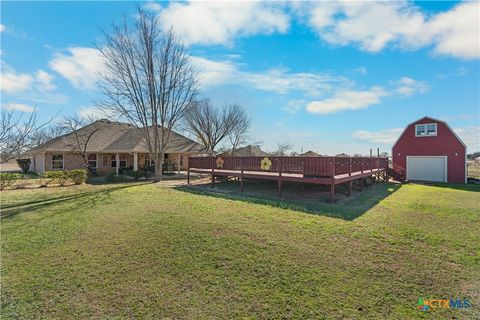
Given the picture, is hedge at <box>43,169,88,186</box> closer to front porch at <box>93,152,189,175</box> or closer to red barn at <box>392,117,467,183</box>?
front porch at <box>93,152,189,175</box>

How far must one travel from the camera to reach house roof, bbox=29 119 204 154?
64.6 ft

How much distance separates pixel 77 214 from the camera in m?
7.45

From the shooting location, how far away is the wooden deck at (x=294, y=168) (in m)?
8.94

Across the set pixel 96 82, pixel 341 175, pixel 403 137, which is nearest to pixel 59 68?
pixel 96 82

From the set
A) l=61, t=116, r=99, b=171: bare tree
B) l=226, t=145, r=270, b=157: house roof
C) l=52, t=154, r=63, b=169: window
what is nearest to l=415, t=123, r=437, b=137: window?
l=226, t=145, r=270, b=157: house roof

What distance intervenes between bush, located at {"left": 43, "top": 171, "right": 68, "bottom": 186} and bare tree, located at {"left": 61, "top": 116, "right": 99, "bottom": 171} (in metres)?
5.55

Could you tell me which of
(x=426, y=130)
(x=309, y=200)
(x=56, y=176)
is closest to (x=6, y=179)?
(x=56, y=176)

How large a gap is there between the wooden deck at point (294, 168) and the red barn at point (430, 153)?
808 cm

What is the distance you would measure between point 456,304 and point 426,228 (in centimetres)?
342

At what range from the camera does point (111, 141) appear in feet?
71.8

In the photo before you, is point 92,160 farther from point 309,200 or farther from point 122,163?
point 309,200

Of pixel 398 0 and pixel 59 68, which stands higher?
pixel 398 0

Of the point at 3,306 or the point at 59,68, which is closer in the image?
the point at 3,306

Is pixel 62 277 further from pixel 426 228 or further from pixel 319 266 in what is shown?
pixel 426 228
